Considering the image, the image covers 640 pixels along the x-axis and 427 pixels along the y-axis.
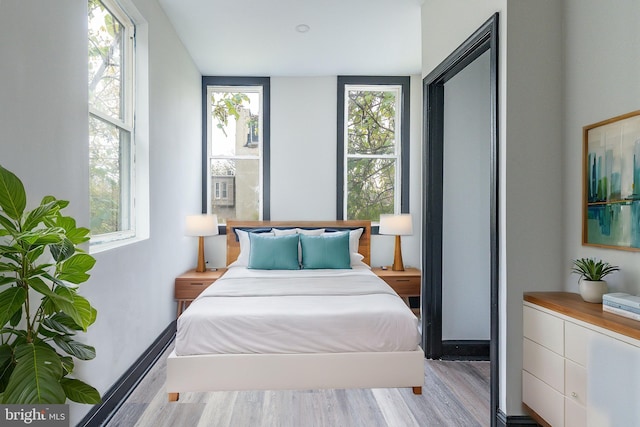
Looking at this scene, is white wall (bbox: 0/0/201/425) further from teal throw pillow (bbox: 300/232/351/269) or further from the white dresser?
the white dresser

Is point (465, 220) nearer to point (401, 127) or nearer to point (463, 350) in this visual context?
point (463, 350)

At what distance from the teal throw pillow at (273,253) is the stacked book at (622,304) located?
2.68 metres

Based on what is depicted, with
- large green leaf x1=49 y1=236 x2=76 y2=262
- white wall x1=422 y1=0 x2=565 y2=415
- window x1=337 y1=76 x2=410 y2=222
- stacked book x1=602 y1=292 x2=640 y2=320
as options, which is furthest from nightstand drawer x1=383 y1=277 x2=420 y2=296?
large green leaf x1=49 y1=236 x2=76 y2=262

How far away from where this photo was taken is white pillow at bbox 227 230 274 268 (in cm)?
427

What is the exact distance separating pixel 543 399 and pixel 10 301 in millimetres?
2305

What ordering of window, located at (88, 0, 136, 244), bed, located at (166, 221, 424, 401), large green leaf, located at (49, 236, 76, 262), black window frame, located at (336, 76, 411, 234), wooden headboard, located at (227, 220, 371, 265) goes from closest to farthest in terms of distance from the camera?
large green leaf, located at (49, 236, 76, 262)
window, located at (88, 0, 136, 244)
bed, located at (166, 221, 424, 401)
wooden headboard, located at (227, 220, 371, 265)
black window frame, located at (336, 76, 411, 234)

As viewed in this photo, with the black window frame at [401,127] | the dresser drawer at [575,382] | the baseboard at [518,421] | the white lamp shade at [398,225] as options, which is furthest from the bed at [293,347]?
Answer: the black window frame at [401,127]

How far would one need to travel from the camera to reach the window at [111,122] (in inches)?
96.2

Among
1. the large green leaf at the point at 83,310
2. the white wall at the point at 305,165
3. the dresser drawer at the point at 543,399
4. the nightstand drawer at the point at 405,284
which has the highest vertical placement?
the white wall at the point at 305,165

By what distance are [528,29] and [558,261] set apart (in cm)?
129

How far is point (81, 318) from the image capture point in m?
1.33

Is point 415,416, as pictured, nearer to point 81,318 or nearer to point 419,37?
point 81,318

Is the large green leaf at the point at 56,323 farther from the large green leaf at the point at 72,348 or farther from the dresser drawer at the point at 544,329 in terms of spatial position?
the dresser drawer at the point at 544,329

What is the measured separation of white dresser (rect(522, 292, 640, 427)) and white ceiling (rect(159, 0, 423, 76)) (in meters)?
2.59
